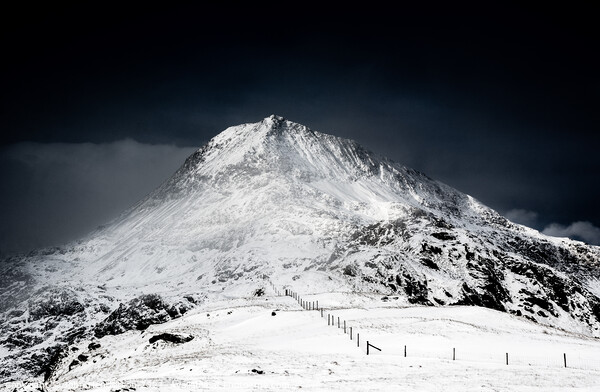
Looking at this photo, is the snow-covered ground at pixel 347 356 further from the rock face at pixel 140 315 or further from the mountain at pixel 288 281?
the rock face at pixel 140 315

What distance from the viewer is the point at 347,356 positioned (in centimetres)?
3262

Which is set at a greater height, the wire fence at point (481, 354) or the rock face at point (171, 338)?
the wire fence at point (481, 354)

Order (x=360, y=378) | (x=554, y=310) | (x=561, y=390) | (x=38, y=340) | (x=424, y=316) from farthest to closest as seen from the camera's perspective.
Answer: (x=554, y=310) < (x=38, y=340) < (x=424, y=316) < (x=360, y=378) < (x=561, y=390)

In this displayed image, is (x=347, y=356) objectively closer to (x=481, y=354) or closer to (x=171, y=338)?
(x=481, y=354)

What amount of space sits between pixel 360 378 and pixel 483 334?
19.7 m

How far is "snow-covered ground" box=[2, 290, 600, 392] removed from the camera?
83.3ft

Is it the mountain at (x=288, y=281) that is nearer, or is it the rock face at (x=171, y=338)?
the rock face at (x=171, y=338)

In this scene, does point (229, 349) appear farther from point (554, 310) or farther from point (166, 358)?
point (554, 310)

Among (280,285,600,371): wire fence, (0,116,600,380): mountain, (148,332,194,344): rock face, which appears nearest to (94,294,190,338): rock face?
(0,116,600,380): mountain

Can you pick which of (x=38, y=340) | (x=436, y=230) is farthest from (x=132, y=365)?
(x=436, y=230)

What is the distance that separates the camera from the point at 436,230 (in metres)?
169

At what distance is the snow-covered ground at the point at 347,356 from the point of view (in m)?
25.4

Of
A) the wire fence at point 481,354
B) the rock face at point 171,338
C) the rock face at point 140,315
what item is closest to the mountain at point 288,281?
the rock face at point 140,315

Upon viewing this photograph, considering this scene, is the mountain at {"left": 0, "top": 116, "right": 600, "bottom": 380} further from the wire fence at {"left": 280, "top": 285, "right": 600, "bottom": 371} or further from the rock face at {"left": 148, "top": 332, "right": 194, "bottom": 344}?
the rock face at {"left": 148, "top": 332, "right": 194, "bottom": 344}
